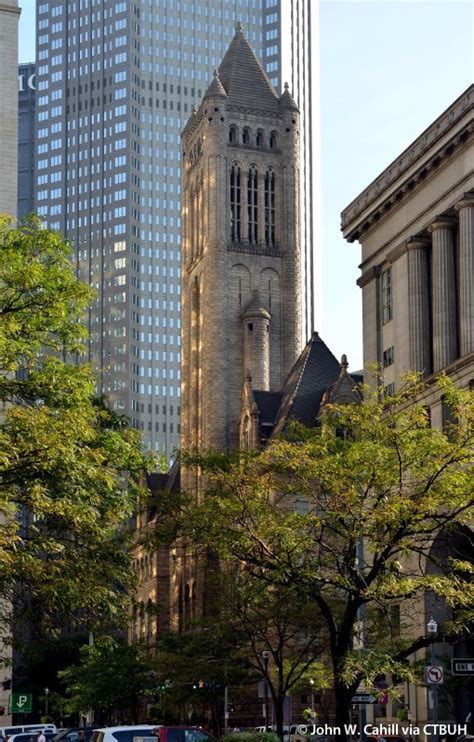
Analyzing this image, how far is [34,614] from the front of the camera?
103ft

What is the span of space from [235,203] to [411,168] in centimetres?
7363

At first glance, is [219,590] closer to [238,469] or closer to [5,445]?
[238,469]

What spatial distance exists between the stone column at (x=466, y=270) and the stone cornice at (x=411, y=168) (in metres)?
2.58

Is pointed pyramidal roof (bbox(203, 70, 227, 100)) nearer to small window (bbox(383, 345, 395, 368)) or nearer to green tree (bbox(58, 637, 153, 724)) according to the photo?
green tree (bbox(58, 637, 153, 724))

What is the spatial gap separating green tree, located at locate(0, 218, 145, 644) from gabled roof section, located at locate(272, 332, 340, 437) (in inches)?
3215

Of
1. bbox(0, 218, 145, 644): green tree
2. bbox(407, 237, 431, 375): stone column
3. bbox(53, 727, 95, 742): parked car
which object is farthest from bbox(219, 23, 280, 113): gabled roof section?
bbox(0, 218, 145, 644): green tree

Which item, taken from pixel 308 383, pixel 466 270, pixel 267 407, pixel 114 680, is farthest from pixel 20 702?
pixel 267 407

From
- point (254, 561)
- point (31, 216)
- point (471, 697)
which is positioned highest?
point (31, 216)

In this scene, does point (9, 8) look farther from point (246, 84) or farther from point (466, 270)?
point (246, 84)

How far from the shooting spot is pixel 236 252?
438 feet

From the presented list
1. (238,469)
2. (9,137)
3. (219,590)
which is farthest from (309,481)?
(9,137)

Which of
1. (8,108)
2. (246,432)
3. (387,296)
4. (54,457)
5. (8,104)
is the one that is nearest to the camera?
(54,457)

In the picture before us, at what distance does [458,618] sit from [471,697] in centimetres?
3089

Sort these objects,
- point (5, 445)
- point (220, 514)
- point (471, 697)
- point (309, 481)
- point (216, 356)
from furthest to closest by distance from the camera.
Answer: point (216, 356), point (471, 697), point (309, 481), point (220, 514), point (5, 445)
